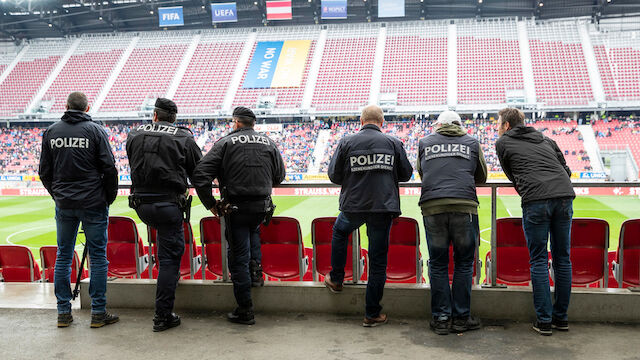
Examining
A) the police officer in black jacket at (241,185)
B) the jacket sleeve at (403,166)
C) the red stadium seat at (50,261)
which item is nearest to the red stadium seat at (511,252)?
the jacket sleeve at (403,166)

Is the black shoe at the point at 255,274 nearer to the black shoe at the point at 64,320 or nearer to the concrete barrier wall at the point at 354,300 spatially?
the concrete barrier wall at the point at 354,300

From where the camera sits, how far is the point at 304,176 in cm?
2808

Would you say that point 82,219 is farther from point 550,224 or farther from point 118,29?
point 118,29

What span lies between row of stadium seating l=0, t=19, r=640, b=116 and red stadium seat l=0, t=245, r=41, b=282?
2851cm

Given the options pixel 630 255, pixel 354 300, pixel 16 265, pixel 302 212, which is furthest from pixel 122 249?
pixel 302 212

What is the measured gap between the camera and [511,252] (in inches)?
179

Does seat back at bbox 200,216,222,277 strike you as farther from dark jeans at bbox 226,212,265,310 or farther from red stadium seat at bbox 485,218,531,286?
red stadium seat at bbox 485,218,531,286

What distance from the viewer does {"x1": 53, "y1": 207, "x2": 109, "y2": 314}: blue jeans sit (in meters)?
4.09

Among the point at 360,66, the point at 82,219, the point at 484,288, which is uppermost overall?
the point at 360,66

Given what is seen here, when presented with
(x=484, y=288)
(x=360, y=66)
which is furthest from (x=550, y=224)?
(x=360, y=66)

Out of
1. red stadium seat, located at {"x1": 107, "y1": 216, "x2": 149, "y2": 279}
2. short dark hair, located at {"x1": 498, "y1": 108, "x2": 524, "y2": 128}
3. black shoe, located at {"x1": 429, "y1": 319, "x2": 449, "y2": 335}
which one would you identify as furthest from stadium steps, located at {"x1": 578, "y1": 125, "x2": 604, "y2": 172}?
red stadium seat, located at {"x1": 107, "y1": 216, "x2": 149, "y2": 279}

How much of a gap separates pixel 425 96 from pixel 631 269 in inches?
A: 1228

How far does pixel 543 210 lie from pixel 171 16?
38.7m

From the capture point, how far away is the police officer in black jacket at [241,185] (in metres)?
3.99
